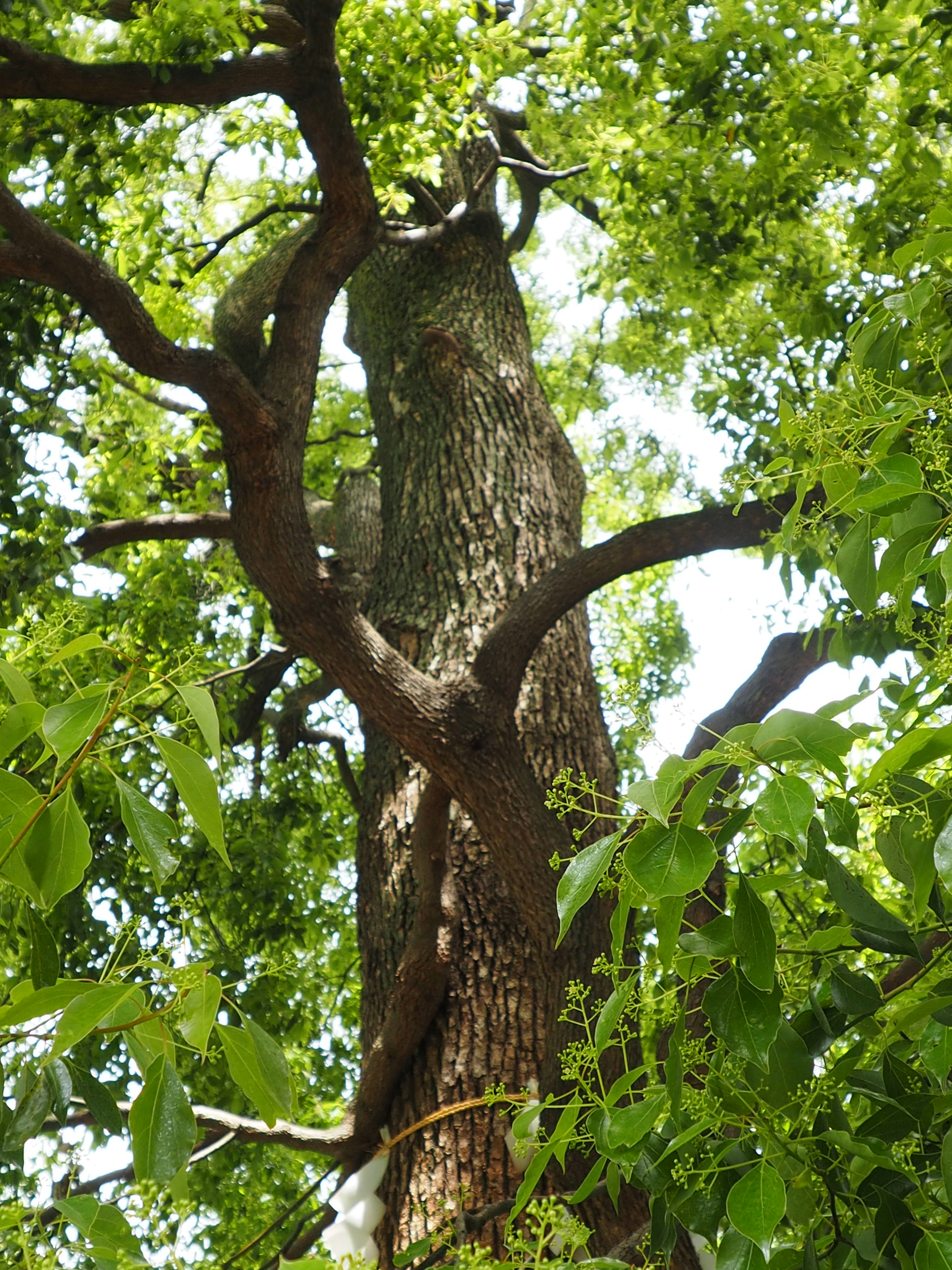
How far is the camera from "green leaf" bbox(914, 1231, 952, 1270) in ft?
3.28

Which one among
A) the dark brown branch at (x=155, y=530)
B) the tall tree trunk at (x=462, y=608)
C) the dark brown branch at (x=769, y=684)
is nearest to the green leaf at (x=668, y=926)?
the tall tree trunk at (x=462, y=608)

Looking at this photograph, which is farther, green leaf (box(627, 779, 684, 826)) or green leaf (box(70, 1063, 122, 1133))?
green leaf (box(70, 1063, 122, 1133))

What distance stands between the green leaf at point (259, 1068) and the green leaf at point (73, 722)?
329mm

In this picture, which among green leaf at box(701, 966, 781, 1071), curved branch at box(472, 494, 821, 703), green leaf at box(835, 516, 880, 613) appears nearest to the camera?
green leaf at box(701, 966, 781, 1071)

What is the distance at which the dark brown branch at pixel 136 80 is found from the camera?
2.93 m

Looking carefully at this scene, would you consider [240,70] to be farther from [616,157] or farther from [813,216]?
[813,216]

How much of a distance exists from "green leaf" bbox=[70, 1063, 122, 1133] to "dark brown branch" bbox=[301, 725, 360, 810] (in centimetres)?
308

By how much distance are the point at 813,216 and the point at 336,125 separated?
2.60m

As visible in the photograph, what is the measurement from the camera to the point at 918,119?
3289 millimetres

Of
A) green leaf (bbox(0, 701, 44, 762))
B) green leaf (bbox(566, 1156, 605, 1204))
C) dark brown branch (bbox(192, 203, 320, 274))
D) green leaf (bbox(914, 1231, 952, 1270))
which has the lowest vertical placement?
green leaf (bbox(914, 1231, 952, 1270))

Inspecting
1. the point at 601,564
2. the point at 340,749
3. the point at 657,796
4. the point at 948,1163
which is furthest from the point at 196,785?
the point at 340,749

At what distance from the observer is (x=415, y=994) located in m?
2.91

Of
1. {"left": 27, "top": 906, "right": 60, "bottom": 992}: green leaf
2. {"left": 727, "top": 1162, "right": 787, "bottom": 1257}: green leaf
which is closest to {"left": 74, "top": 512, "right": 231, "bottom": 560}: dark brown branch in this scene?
{"left": 27, "top": 906, "right": 60, "bottom": 992}: green leaf

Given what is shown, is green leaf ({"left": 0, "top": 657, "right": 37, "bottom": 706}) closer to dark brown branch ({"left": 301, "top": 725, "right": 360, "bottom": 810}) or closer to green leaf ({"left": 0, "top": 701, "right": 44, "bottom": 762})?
green leaf ({"left": 0, "top": 701, "right": 44, "bottom": 762})
